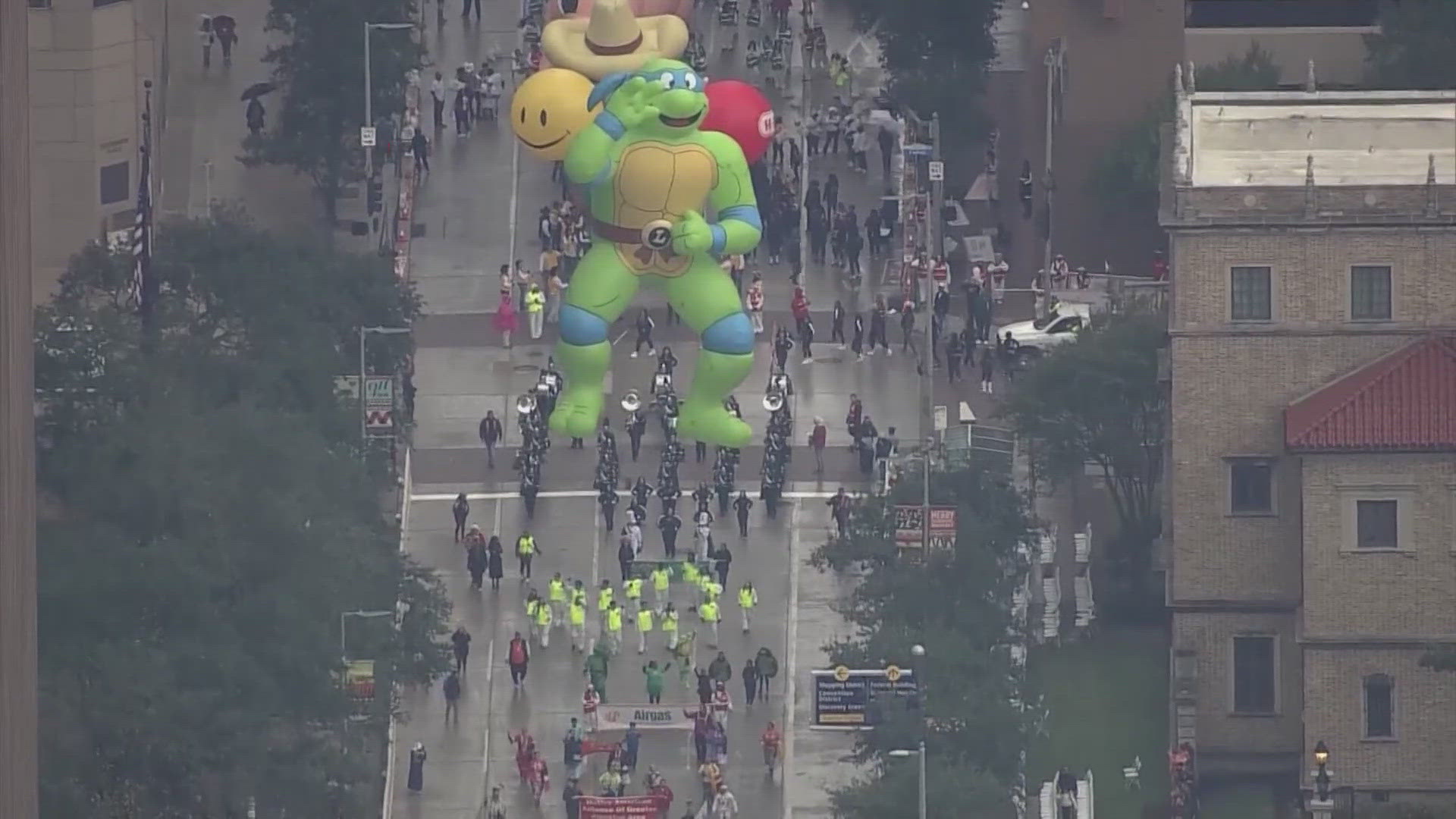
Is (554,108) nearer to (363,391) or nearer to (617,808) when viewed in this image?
(363,391)

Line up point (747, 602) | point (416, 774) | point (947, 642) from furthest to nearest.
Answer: point (747, 602)
point (416, 774)
point (947, 642)

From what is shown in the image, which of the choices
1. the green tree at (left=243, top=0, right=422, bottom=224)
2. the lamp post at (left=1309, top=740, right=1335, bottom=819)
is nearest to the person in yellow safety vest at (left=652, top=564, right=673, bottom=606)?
the lamp post at (left=1309, top=740, right=1335, bottom=819)

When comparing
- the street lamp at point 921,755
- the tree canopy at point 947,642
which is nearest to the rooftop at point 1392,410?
the tree canopy at point 947,642

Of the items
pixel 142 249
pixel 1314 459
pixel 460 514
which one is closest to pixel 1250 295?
pixel 1314 459

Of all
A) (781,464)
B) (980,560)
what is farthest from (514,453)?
(980,560)

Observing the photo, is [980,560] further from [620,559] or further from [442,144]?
[442,144]

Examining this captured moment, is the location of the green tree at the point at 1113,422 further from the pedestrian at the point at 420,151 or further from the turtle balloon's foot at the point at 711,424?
the pedestrian at the point at 420,151
